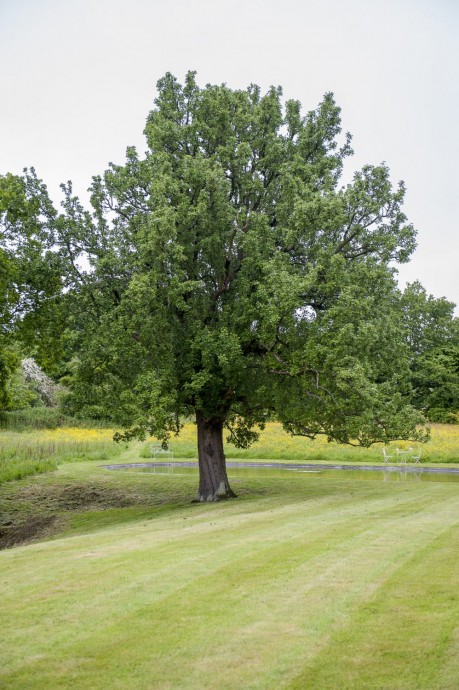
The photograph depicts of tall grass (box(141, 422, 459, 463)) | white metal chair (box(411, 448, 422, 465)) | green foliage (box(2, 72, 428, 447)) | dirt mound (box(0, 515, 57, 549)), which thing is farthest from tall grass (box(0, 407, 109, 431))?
green foliage (box(2, 72, 428, 447))

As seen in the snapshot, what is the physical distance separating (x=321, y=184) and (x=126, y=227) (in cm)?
581

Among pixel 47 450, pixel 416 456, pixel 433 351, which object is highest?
pixel 433 351

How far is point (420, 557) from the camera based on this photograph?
9.56 metres

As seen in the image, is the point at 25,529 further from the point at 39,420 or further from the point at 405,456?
the point at 39,420

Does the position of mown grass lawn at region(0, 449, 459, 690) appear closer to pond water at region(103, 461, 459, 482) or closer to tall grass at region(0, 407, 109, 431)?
pond water at region(103, 461, 459, 482)

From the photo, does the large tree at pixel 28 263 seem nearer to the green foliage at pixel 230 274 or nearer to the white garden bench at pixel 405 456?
the green foliage at pixel 230 274

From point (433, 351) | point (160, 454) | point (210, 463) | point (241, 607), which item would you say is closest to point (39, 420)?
point (160, 454)

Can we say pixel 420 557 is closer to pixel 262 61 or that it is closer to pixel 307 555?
pixel 307 555

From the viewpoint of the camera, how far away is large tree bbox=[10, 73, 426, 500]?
1759 centimetres

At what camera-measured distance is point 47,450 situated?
110ft

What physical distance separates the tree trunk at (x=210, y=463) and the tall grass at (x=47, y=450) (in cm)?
881

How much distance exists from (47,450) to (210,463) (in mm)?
15072

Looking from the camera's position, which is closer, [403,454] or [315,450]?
[403,454]

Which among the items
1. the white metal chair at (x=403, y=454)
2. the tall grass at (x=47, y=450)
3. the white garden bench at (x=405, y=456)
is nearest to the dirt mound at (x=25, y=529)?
the tall grass at (x=47, y=450)
